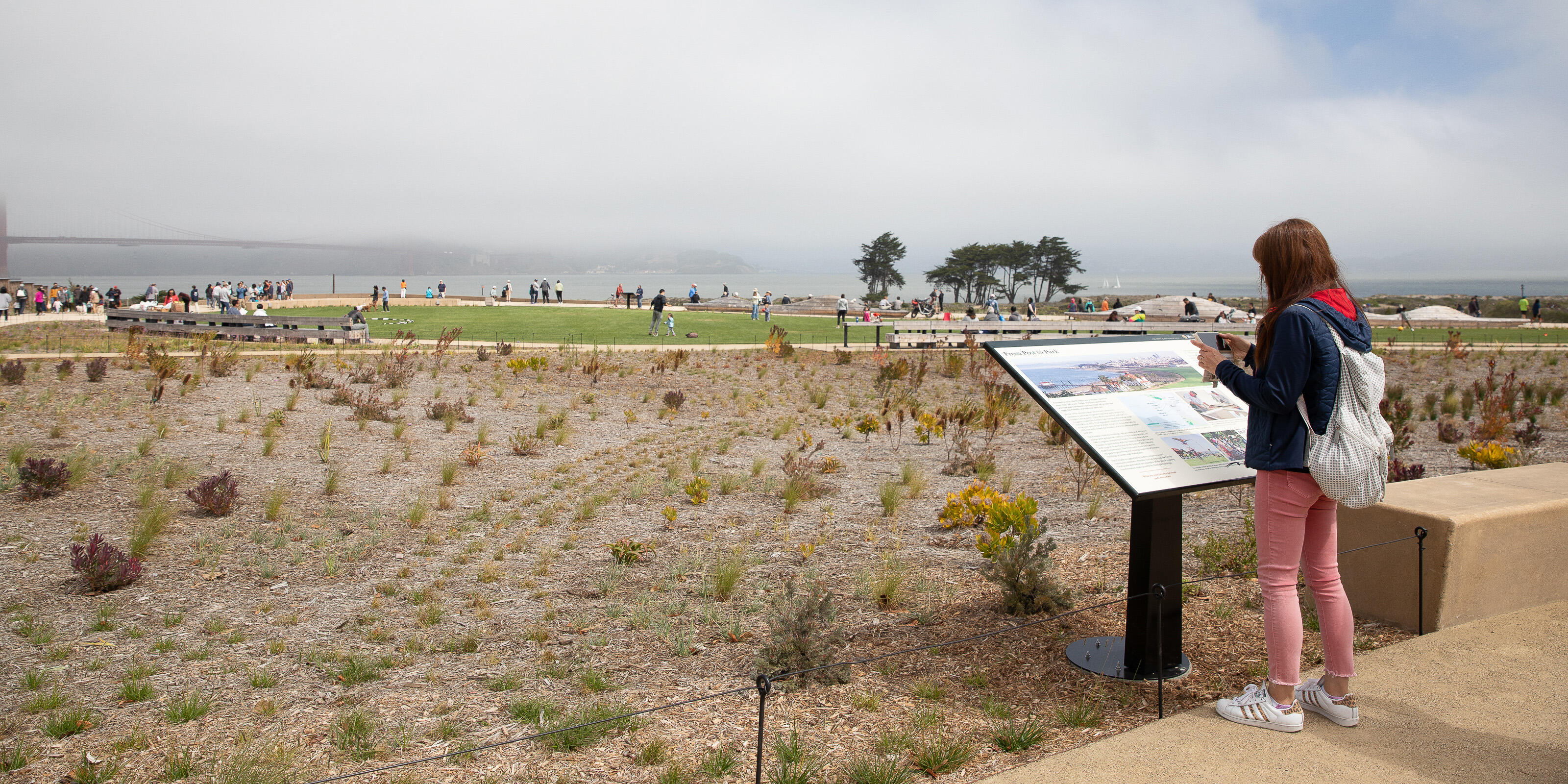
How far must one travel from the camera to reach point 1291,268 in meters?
3.42

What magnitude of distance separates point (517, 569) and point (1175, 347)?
4.88m

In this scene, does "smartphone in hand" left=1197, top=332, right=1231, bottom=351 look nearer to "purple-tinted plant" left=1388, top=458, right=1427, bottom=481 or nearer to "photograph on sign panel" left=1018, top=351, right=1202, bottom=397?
"photograph on sign panel" left=1018, top=351, right=1202, bottom=397

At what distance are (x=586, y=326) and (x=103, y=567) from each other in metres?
26.8

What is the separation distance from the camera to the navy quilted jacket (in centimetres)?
330

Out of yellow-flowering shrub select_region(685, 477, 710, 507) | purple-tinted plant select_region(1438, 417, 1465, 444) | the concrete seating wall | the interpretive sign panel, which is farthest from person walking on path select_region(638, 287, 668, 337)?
the interpretive sign panel

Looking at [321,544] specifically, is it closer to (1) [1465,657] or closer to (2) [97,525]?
(2) [97,525]

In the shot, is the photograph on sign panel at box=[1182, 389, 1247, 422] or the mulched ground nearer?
the mulched ground

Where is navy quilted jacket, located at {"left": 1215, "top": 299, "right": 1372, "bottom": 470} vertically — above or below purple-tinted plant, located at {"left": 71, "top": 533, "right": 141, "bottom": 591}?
above

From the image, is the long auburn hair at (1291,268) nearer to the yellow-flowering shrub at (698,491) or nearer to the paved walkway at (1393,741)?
the paved walkway at (1393,741)

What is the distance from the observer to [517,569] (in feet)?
22.9

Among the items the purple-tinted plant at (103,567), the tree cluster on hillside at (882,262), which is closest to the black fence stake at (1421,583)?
the purple-tinted plant at (103,567)

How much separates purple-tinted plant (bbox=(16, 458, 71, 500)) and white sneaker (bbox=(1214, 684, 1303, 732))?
9603 millimetres

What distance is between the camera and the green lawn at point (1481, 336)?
2983 centimetres

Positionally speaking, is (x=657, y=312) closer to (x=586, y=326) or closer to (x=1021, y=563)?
(x=586, y=326)
